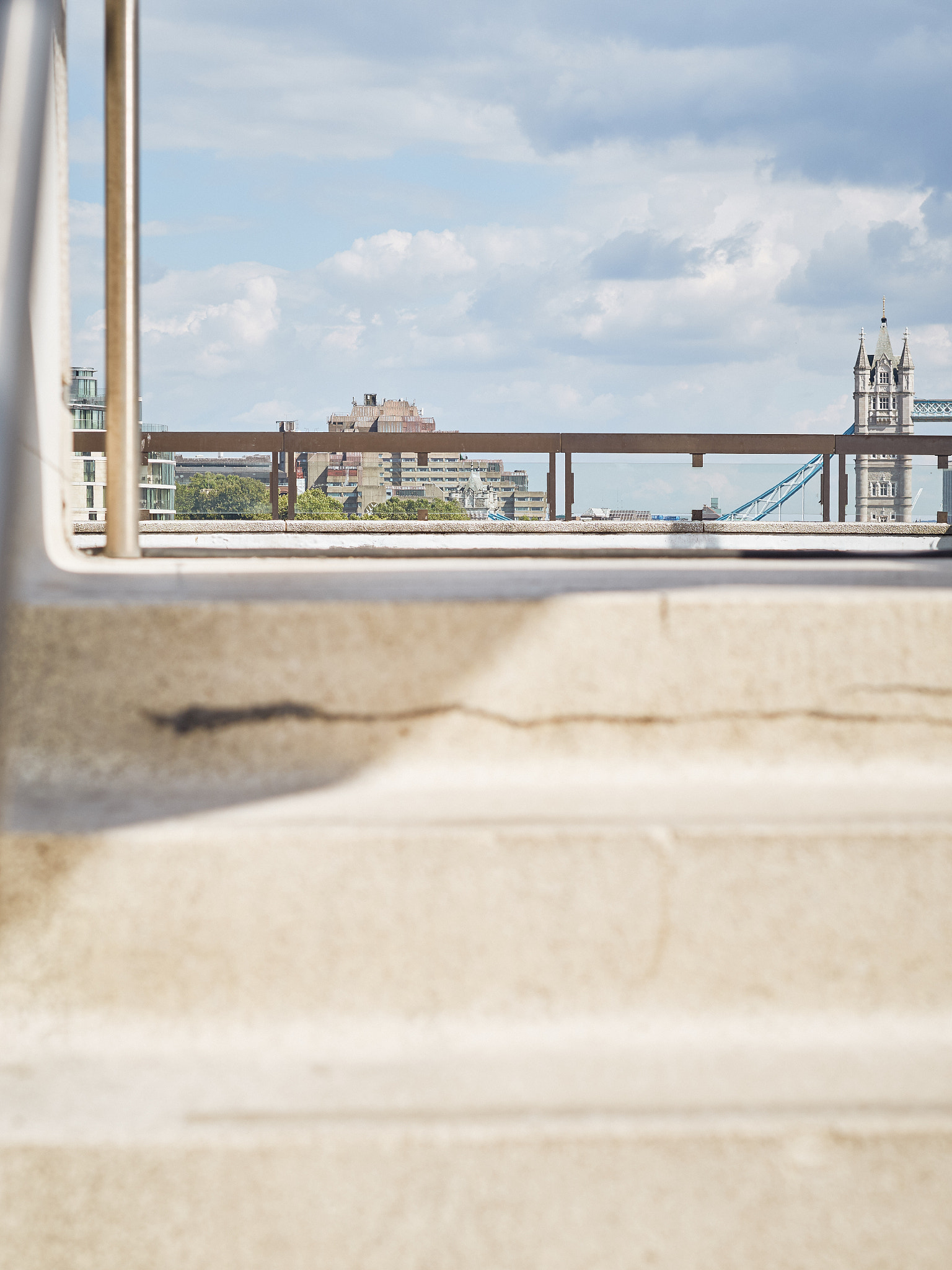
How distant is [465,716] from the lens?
1.11 m

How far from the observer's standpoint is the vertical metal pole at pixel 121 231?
1378mm

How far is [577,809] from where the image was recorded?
3.35 feet

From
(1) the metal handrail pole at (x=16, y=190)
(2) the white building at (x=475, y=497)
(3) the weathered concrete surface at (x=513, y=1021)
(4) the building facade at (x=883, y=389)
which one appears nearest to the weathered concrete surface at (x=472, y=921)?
(3) the weathered concrete surface at (x=513, y=1021)

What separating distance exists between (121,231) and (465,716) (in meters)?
0.89

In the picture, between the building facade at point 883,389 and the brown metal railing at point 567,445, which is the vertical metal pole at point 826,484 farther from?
the building facade at point 883,389

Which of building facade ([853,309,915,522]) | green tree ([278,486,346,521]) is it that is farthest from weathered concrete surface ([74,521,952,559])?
building facade ([853,309,915,522])

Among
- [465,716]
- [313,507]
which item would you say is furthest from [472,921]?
[313,507]

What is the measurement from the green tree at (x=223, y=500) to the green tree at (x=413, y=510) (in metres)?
0.80

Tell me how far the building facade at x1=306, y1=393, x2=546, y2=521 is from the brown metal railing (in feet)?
0.26

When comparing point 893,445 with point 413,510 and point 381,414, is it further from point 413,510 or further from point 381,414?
point 381,414

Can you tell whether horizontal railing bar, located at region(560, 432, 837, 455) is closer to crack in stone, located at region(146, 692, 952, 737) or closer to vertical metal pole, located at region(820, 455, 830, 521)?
vertical metal pole, located at region(820, 455, 830, 521)

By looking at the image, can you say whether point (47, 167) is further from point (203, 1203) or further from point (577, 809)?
point (203, 1203)

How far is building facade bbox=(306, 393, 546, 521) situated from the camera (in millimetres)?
6203

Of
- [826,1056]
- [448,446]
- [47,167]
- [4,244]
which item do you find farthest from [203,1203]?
[448,446]
